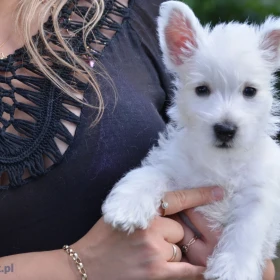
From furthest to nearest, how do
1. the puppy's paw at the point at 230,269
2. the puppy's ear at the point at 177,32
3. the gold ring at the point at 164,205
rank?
1. the puppy's ear at the point at 177,32
2. the gold ring at the point at 164,205
3. the puppy's paw at the point at 230,269

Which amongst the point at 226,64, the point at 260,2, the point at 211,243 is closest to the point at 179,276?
the point at 211,243

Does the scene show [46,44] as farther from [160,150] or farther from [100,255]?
[100,255]

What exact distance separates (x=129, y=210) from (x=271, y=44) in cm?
83

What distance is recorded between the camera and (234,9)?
337 centimetres

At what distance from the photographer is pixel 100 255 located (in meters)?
2.12

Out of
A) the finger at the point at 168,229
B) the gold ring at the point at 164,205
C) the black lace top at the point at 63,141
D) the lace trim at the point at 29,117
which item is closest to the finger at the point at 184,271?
the finger at the point at 168,229

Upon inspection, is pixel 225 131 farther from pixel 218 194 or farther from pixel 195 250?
pixel 195 250

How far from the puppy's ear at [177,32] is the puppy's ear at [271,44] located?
0.24m

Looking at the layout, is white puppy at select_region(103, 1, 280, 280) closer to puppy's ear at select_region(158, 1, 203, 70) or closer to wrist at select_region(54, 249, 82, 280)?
puppy's ear at select_region(158, 1, 203, 70)

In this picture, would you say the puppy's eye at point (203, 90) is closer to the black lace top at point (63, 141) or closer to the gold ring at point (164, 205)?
the black lace top at point (63, 141)

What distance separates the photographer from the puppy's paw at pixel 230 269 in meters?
2.05

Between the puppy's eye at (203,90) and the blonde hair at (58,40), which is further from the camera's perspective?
the blonde hair at (58,40)

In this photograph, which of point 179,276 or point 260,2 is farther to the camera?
point 260,2

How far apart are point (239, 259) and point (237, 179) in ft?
1.05
